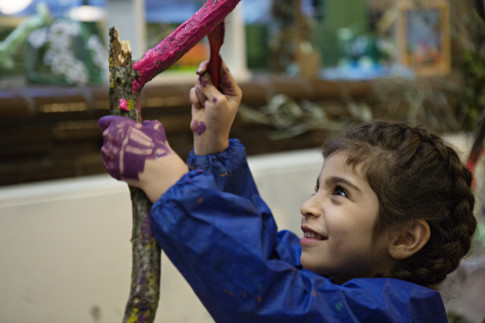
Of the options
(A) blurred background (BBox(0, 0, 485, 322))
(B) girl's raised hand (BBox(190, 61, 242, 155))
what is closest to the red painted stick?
(B) girl's raised hand (BBox(190, 61, 242, 155))

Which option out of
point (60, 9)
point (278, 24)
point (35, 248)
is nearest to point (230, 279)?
point (35, 248)

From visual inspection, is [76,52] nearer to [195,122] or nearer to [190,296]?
[190,296]

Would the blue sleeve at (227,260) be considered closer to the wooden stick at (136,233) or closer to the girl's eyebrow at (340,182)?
the wooden stick at (136,233)

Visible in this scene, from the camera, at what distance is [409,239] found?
79 cm

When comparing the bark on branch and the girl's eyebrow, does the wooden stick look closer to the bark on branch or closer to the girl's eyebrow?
the bark on branch

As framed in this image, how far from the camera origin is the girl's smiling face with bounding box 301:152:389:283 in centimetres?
76

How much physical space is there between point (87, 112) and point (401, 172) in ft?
4.26

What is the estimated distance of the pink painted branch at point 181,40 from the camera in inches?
25.8

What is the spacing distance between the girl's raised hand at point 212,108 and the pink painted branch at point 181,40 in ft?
0.24

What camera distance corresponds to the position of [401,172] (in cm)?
78

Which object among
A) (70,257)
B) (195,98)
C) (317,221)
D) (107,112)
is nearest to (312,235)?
→ (317,221)

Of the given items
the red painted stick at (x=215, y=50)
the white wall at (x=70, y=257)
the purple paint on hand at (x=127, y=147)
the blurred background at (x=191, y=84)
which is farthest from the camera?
the blurred background at (x=191, y=84)

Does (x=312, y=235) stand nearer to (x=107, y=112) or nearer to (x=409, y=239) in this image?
(x=409, y=239)

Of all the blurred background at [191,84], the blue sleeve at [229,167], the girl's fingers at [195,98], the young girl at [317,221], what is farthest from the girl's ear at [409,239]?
the blurred background at [191,84]
